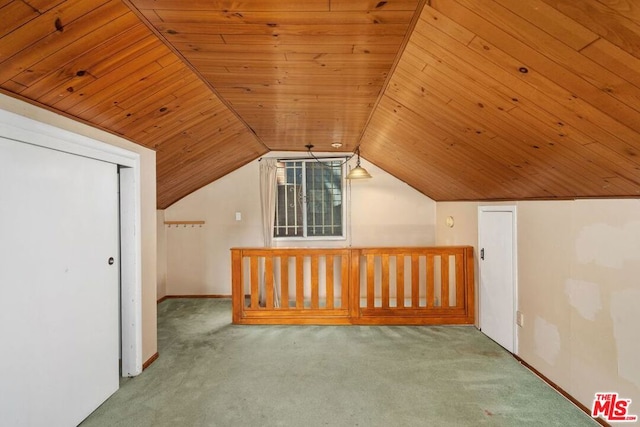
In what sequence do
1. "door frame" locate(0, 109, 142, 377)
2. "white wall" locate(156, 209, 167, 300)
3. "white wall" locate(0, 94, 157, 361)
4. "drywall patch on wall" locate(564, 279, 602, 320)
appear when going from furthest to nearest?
"white wall" locate(156, 209, 167, 300) < "white wall" locate(0, 94, 157, 361) < "door frame" locate(0, 109, 142, 377) < "drywall patch on wall" locate(564, 279, 602, 320)

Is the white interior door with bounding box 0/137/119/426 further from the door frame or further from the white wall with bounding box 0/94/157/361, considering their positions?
the white wall with bounding box 0/94/157/361

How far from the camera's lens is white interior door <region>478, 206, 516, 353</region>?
301 centimetres

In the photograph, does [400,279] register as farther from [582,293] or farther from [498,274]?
[582,293]

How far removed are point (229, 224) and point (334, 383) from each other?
3284 millimetres

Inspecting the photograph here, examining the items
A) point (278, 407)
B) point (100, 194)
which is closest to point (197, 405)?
point (278, 407)

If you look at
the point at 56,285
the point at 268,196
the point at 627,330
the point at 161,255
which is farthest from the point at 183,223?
the point at 627,330

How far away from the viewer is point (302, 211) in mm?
5238

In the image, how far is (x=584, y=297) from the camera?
2.17m

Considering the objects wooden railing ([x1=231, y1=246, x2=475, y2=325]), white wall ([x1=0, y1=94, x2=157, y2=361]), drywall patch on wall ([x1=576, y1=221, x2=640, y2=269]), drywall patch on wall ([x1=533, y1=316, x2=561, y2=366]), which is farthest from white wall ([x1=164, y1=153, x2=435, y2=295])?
drywall patch on wall ([x1=576, y1=221, x2=640, y2=269])

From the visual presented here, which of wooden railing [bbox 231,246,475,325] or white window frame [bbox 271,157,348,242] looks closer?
wooden railing [bbox 231,246,475,325]

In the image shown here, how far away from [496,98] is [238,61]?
5.05 ft

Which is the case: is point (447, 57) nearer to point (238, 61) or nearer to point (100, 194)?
point (238, 61)

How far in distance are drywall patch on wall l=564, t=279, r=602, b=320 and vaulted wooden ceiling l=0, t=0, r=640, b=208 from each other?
0.62 meters

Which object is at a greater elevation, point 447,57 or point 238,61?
point 238,61
